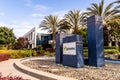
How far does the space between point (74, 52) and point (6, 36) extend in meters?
36.9

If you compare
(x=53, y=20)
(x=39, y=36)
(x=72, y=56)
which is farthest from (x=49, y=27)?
(x=72, y=56)

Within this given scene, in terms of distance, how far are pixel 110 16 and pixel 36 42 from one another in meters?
22.7

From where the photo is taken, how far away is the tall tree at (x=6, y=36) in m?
48.9

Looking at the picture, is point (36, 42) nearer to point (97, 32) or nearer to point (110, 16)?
point (110, 16)

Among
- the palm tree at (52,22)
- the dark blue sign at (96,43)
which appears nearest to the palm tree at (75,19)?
the palm tree at (52,22)

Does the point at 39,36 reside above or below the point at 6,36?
above

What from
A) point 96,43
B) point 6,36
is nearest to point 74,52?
point 96,43

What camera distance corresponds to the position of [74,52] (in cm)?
1593

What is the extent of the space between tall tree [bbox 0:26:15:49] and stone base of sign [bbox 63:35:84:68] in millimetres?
34311

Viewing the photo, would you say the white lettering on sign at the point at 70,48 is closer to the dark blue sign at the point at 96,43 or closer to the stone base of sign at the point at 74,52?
the stone base of sign at the point at 74,52

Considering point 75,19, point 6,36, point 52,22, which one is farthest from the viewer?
point 6,36

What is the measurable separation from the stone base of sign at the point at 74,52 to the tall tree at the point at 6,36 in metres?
34.3

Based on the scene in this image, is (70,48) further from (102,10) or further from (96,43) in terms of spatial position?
(102,10)

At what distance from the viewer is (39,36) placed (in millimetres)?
52750
